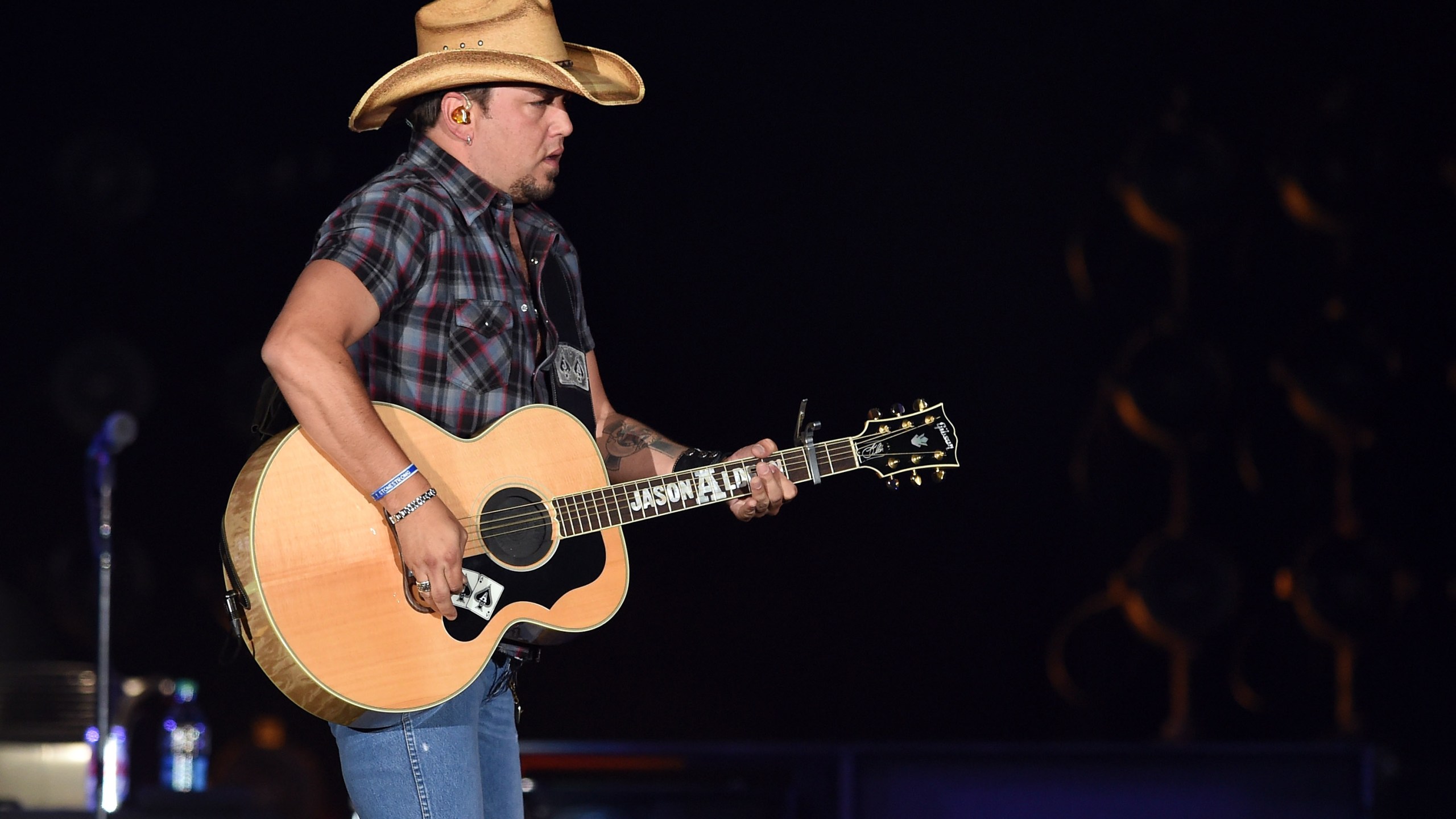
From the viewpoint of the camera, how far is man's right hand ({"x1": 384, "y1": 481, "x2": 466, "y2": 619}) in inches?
71.7

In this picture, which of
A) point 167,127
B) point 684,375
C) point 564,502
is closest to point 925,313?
point 684,375

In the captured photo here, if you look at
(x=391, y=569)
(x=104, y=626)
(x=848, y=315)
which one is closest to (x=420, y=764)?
(x=391, y=569)

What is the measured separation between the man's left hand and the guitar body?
0.28 m

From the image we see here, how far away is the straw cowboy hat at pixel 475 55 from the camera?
2.13 meters

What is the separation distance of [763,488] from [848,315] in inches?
106

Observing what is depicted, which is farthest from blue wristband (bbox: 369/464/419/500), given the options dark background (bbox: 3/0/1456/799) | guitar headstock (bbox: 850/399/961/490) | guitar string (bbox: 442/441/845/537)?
dark background (bbox: 3/0/1456/799)

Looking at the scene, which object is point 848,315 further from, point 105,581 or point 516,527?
point 516,527

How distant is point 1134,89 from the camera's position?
16.8ft

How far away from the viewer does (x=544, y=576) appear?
6.66 ft

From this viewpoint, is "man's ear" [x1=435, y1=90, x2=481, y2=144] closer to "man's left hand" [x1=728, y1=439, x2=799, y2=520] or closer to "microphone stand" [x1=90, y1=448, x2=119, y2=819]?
"man's left hand" [x1=728, y1=439, x2=799, y2=520]

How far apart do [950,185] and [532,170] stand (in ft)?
10.1

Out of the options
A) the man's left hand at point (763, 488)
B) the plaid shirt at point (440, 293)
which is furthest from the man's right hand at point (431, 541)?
the man's left hand at point (763, 488)

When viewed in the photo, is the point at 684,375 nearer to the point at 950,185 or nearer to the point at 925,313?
the point at 925,313

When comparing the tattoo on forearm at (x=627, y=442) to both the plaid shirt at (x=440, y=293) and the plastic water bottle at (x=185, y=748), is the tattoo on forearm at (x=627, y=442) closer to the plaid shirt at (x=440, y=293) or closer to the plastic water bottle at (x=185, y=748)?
the plaid shirt at (x=440, y=293)
